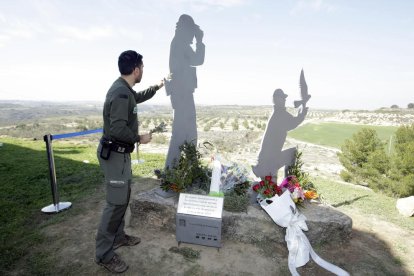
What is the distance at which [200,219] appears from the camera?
4.66m

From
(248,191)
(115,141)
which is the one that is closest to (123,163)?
(115,141)

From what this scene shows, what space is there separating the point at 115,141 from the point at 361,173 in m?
12.4

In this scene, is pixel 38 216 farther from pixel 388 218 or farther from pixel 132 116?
pixel 388 218

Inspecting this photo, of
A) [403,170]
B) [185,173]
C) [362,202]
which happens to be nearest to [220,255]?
[185,173]

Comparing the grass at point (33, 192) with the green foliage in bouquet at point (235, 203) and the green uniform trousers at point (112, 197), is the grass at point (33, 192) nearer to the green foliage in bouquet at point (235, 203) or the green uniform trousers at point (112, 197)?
the green uniform trousers at point (112, 197)

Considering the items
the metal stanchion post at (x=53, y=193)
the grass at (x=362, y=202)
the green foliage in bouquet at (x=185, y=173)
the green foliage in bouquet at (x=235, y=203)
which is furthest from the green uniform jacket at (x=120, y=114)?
the grass at (x=362, y=202)

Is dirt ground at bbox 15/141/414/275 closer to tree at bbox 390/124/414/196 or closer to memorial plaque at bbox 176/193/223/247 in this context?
memorial plaque at bbox 176/193/223/247

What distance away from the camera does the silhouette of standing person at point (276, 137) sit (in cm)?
584

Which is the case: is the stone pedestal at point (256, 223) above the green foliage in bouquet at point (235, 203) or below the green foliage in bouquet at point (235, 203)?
below

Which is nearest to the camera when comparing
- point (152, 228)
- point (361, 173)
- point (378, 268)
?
point (378, 268)

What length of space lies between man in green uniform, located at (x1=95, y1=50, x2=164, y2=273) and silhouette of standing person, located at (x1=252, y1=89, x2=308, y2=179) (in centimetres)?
288

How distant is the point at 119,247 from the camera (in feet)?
15.5

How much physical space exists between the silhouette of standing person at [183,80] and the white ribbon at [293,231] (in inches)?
91.4

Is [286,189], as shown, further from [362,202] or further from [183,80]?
[362,202]
